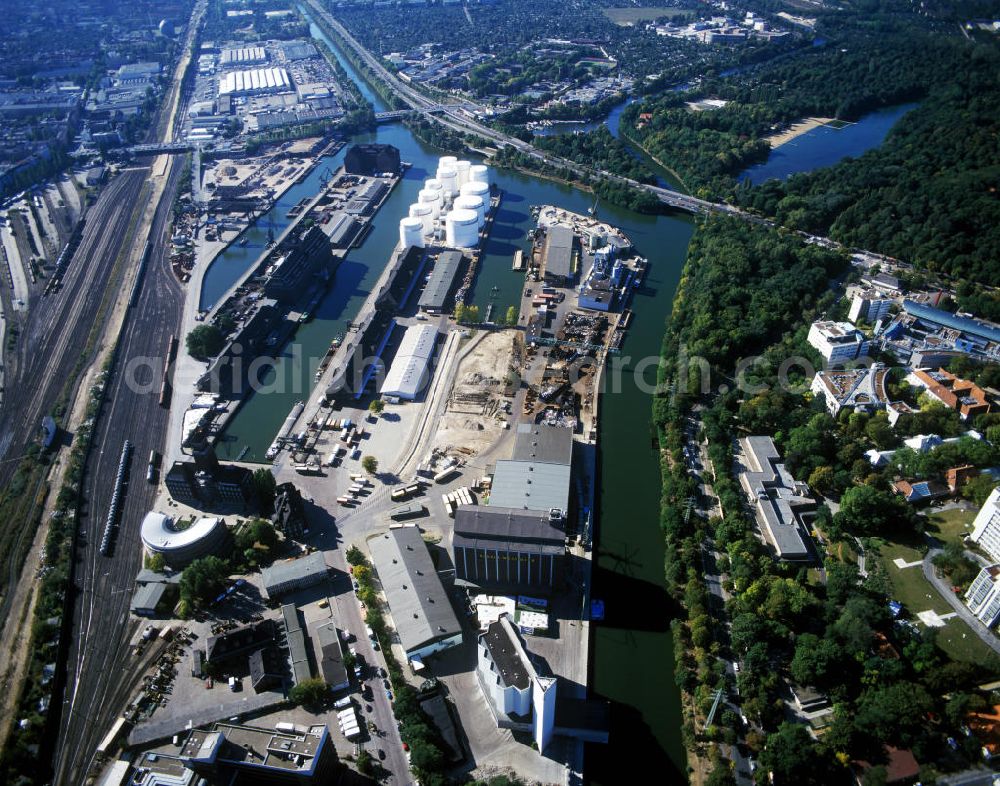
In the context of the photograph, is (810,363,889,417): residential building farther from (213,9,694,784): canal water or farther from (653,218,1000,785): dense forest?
(213,9,694,784): canal water

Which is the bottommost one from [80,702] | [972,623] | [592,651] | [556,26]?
[80,702]

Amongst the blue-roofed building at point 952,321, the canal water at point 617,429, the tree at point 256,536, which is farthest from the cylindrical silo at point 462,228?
the blue-roofed building at point 952,321

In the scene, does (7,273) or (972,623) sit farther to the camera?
(7,273)

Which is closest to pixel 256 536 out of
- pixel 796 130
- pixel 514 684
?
pixel 514 684

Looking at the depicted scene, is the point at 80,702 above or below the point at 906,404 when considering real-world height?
below

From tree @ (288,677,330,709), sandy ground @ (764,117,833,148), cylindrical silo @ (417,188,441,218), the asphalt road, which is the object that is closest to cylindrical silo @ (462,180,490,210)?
cylindrical silo @ (417,188,441,218)

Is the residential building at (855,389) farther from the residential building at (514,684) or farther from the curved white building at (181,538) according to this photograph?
the curved white building at (181,538)

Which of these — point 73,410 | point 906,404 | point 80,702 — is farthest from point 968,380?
point 73,410

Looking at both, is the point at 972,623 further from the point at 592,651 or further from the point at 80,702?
the point at 80,702
